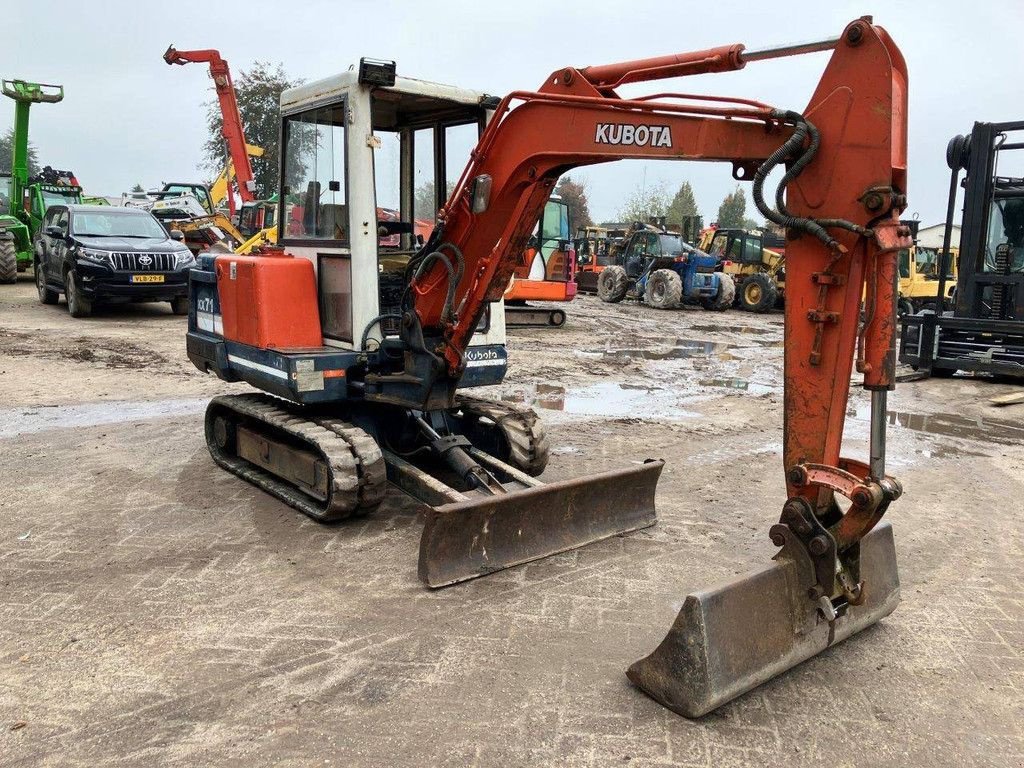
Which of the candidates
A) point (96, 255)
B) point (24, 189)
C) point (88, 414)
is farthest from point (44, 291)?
point (88, 414)

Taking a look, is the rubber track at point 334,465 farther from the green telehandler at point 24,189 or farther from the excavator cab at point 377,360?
the green telehandler at point 24,189

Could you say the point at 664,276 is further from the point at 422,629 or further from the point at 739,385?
the point at 422,629

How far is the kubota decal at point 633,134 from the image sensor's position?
405 cm

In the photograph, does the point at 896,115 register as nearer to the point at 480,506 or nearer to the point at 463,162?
the point at 480,506

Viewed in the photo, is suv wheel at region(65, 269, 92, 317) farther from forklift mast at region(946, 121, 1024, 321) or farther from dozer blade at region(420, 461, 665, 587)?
forklift mast at region(946, 121, 1024, 321)

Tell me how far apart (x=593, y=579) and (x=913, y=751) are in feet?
5.99

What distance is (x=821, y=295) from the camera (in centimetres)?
346

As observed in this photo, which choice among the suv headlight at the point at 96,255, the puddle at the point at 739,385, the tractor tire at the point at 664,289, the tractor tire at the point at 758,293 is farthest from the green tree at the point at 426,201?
the tractor tire at the point at 758,293

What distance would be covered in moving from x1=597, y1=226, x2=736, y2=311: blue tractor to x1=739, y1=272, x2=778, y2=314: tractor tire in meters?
0.38

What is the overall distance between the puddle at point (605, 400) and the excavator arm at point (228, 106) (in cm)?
1338

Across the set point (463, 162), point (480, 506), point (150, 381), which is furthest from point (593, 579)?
point (150, 381)

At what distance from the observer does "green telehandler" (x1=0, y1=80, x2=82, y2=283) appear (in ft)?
68.2

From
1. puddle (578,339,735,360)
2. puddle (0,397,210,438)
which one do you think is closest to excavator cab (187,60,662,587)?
puddle (0,397,210,438)

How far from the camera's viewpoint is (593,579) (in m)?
4.62
